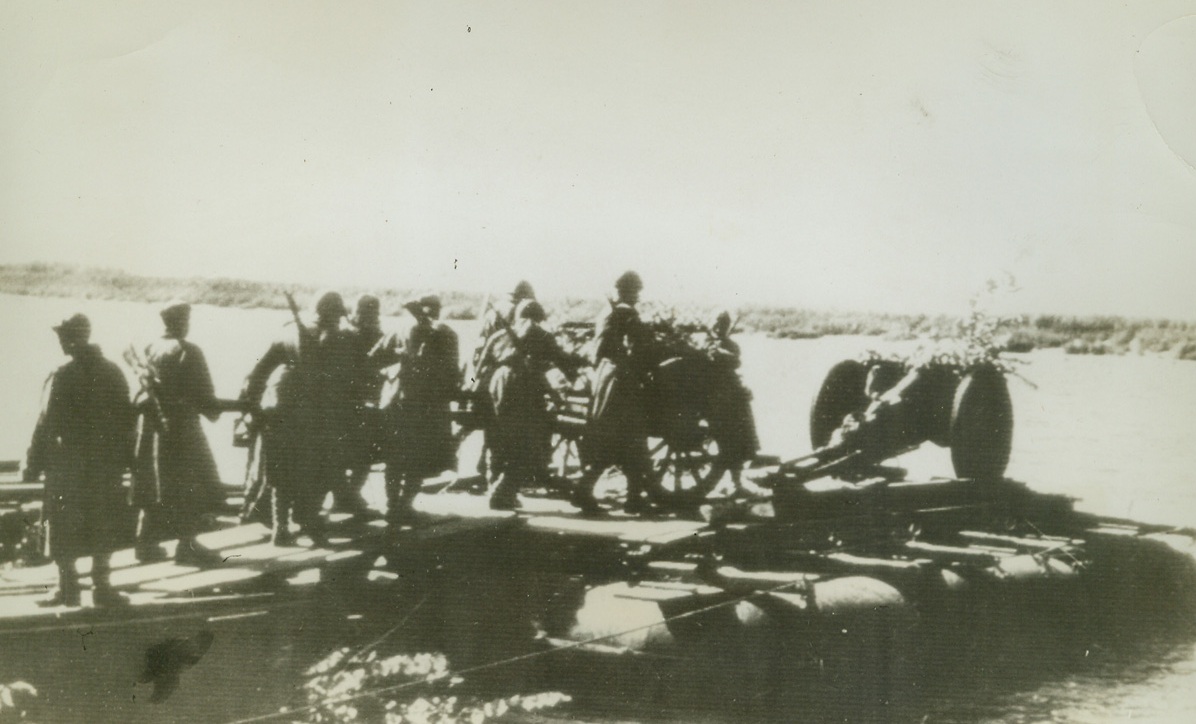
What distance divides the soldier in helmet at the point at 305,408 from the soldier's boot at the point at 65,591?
61cm

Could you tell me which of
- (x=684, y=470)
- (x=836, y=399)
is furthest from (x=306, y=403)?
(x=836, y=399)

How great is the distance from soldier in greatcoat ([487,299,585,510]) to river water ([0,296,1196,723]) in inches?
6.5

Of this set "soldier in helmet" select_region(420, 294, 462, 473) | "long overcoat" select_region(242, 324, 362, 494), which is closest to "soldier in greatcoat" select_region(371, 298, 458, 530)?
"soldier in helmet" select_region(420, 294, 462, 473)

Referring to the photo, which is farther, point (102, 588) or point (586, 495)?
point (586, 495)

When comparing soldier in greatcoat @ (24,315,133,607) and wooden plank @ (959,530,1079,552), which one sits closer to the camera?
soldier in greatcoat @ (24,315,133,607)

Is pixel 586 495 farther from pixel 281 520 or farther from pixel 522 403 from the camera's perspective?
pixel 281 520

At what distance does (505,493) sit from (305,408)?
26.9 inches

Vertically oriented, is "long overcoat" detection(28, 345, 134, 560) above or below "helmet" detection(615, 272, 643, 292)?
below

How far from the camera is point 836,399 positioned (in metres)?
2.65

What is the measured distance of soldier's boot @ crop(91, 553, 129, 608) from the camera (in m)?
2.55

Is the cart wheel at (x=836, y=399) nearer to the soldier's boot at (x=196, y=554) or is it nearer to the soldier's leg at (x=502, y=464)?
the soldier's leg at (x=502, y=464)

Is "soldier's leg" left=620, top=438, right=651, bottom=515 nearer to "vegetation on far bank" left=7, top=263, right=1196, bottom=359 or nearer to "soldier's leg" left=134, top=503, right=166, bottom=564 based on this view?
"vegetation on far bank" left=7, top=263, right=1196, bottom=359

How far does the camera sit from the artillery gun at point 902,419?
2643 millimetres

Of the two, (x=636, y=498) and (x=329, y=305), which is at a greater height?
(x=329, y=305)
